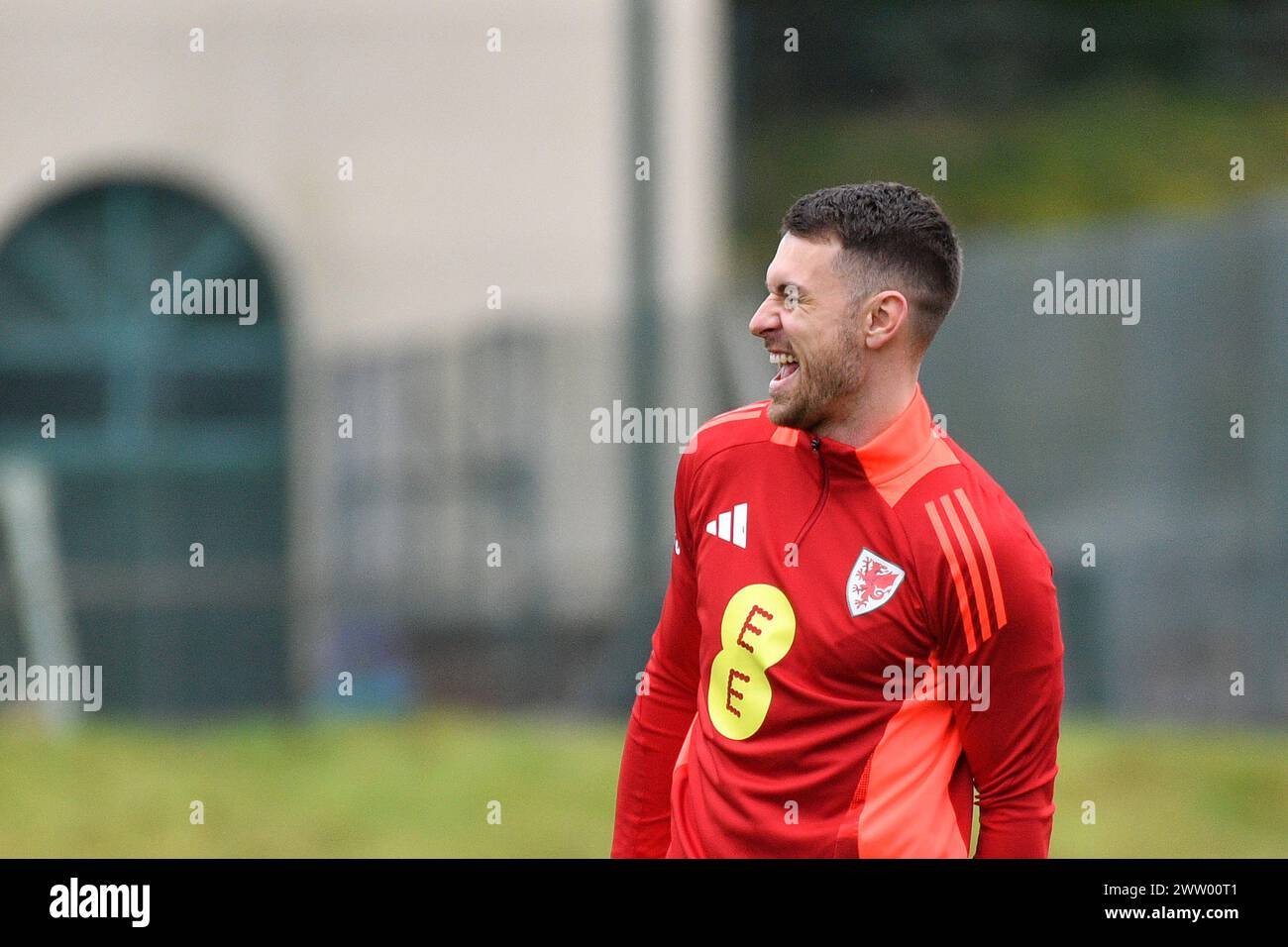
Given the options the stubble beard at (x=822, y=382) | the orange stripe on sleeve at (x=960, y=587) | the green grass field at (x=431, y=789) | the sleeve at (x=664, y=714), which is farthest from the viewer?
the green grass field at (x=431, y=789)

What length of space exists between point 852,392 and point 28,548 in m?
9.17

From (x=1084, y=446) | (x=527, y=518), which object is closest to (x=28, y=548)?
(x=527, y=518)

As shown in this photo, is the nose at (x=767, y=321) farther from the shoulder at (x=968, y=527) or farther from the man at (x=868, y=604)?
the shoulder at (x=968, y=527)

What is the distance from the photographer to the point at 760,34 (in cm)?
1066

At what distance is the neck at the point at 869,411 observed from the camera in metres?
3.19

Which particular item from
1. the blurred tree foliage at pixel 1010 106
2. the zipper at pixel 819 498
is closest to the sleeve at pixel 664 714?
the zipper at pixel 819 498

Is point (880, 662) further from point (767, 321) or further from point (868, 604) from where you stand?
point (767, 321)

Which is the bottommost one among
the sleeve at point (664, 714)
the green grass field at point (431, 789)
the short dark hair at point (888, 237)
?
the green grass field at point (431, 789)

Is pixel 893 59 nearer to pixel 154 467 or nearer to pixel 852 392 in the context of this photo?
pixel 154 467

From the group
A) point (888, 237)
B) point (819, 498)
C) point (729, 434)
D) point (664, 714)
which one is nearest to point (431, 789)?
point (664, 714)

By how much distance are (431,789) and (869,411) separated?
6.04m

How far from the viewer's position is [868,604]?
3.07m

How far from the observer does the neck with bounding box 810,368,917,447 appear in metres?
3.19

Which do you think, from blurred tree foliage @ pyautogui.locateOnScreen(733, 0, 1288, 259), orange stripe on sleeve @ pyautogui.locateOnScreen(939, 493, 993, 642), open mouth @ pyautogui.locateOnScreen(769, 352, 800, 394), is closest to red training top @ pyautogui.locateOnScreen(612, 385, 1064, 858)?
orange stripe on sleeve @ pyautogui.locateOnScreen(939, 493, 993, 642)
